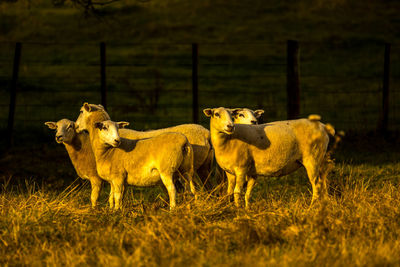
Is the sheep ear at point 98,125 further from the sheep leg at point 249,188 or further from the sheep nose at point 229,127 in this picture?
the sheep leg at point 249,188

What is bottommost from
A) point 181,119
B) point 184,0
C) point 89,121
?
point 181,119

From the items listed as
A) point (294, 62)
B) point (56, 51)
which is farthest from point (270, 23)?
point (294, 62)

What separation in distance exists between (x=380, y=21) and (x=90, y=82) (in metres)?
15.6

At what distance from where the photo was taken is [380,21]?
115 ft

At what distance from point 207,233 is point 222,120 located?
1902 mm

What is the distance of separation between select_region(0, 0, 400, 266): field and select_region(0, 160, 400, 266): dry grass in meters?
0.02

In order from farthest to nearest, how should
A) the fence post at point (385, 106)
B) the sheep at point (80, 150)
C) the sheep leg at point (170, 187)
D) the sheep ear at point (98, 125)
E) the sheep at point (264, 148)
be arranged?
1. the fence post at point (385, 106)
2. the sheep at point (80, 150)
3. the sheep at point (264, 148)
4. the sheep ear at point (98, 125)
5. the sheep leg at point (170, 187)

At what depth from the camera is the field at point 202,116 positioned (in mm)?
6309

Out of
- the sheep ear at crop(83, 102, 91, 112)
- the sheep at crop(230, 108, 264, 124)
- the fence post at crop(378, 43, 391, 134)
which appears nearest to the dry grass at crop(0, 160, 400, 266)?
the sheep ear at crop(83, 102, 91, 112)

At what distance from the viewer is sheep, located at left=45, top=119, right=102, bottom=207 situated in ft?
29.3

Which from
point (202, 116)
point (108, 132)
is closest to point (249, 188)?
point (108, 132)

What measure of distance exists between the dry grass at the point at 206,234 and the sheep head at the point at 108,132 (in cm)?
78

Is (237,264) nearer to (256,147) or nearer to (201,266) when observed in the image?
(201,266)

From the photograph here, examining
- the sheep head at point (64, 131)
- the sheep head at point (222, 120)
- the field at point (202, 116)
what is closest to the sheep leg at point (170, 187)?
the field at point (202, 116)
